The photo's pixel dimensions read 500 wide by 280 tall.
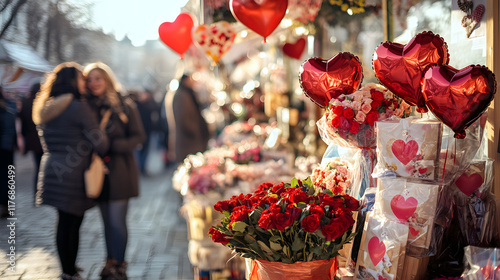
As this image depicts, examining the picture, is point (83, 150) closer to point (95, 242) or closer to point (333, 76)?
point (95, 242)

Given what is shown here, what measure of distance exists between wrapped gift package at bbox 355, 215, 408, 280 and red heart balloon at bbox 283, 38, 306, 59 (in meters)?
5.59

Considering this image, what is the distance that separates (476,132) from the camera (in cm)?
216

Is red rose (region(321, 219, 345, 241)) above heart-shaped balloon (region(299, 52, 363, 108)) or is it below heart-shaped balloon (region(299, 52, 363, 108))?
below

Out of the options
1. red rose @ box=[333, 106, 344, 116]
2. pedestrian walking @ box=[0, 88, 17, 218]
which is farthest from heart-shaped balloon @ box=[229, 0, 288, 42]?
pedestrian walking @ box=[0, 88, 17, 218]

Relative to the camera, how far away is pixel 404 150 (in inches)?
76.2

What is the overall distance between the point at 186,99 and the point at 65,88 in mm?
2557

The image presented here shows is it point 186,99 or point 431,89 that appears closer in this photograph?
point 431,89

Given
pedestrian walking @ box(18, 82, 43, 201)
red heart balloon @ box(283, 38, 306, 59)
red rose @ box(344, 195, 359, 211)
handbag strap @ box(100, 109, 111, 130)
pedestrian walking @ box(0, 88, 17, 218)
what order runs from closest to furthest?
red rose @ box(344, 195, 359, 211), handbag strap @ box(100, 109, 111, 130), pedestrian walking @ box(18, 82, 43, 201), pedestrian walking @ box(0, 88, 17, 218), red heart balloon @ box(283, 38, 306, 59)

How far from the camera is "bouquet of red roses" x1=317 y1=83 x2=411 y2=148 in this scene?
7.20 feet

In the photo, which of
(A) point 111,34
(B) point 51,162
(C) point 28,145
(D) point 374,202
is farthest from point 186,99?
(D) point 374,202

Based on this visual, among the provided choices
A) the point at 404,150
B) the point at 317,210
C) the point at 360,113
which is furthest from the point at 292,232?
the point at 360,113

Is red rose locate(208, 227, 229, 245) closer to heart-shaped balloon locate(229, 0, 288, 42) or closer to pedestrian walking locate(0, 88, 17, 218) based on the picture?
heart-shaped balloon locate(229, 0, 288, 42)

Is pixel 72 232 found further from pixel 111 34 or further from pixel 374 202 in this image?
pixel 111 34

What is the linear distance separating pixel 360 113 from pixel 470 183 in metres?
0.57
